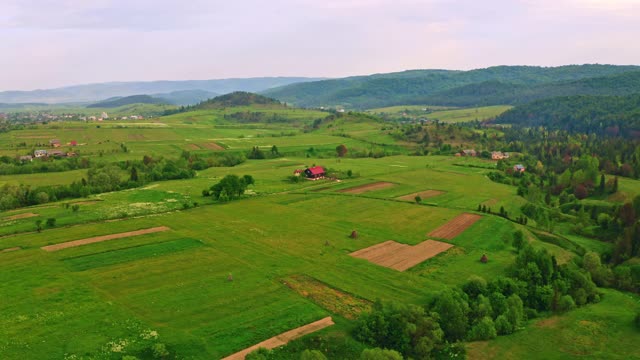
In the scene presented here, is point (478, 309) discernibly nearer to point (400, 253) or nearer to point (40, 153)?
point (400, 253)

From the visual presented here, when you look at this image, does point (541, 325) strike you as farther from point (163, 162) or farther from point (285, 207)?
point (163, 162)

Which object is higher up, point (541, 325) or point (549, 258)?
point (549, 258)

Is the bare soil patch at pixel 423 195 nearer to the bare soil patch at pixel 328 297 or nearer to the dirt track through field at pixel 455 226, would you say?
the dirt track through field at pixel 455 226

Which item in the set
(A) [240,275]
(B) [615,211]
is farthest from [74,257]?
(B) [615,211]

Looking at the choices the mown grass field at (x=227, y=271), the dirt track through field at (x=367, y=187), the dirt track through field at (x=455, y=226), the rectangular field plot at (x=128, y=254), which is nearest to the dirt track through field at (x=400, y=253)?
the mown grass field at (x=227, y=271)

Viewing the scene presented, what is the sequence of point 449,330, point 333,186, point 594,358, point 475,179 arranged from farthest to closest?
point 475,179
point 333,186
point 449,330
point 594,358

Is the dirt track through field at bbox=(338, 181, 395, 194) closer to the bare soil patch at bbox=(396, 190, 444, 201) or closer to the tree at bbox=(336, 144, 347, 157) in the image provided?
the bare soil patch at bbox=(396, 190, 444, 201)

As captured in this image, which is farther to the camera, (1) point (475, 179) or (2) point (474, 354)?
(1) point (475, 179)
